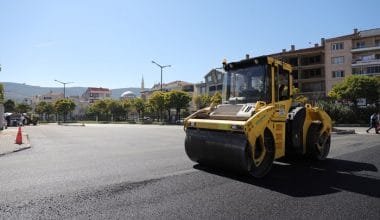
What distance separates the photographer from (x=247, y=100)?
383 inches

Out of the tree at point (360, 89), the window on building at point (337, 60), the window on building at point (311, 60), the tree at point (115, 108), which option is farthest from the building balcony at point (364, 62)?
the tree at point (115, 108)

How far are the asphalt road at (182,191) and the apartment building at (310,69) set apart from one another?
66.0m

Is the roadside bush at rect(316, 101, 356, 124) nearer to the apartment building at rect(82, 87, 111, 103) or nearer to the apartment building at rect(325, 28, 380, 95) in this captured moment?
the apartment building at rect(325, 28, 380, 95)

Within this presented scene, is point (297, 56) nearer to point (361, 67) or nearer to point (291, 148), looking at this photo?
point (361, 67)

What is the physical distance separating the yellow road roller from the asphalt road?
0.46 metres

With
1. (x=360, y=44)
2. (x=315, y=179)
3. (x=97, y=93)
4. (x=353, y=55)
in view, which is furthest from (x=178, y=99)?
(x=97, y=93)

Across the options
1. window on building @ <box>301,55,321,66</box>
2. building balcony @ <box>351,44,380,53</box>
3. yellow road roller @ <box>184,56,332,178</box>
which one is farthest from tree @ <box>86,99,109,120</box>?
yellow road roller @ <box>184,56,332,178</box>

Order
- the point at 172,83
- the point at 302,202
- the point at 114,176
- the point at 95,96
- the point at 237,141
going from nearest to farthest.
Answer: the point at 302,202 < the point at 237,141 < the point at 114,176 < the point at 172,83 < the point at 95,96

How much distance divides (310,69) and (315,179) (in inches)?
2785

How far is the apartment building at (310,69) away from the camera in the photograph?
73.2 meters

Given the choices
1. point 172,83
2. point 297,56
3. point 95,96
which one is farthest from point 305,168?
point 95,96

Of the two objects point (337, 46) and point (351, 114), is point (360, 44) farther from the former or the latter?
point (351, 114)

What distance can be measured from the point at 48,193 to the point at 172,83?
122 meters

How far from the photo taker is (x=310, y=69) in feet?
247
